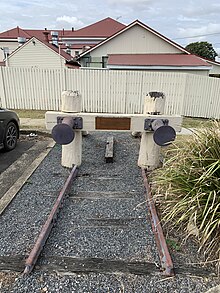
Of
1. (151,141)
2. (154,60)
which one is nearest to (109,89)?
(151,141)

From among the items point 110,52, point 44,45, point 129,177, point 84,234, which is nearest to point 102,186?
point 129,177

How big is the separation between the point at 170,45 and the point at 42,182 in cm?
1859

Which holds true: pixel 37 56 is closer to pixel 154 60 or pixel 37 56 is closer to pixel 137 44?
pixel 137 44

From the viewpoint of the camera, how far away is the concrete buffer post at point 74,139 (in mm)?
4355

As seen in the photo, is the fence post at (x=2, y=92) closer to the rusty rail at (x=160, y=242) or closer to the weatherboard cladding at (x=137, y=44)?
the rusty rail at (x=160, y=242)

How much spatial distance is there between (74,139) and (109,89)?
7.48m

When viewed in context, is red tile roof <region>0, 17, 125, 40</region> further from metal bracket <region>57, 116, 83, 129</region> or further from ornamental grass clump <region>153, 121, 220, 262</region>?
ornamental grass clump <region>153, 121, 220, 262</region>

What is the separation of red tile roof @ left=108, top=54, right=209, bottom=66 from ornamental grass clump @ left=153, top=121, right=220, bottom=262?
47.5 ft

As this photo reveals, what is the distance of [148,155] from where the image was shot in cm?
457

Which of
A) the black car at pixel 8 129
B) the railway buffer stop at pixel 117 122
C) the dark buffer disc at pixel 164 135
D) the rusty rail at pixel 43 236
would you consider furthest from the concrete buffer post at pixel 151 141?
the black car at pixel 8 129

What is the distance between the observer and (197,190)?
271 cm

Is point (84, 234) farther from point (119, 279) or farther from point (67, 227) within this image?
point (119, 279)

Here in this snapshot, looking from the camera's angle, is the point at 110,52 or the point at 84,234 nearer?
the point at 84,234

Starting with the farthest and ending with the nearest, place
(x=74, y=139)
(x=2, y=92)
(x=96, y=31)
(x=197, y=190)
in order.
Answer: (x=96, y=31), (x=2, y=92), (x=74, y=139), (x=197, y=190)
